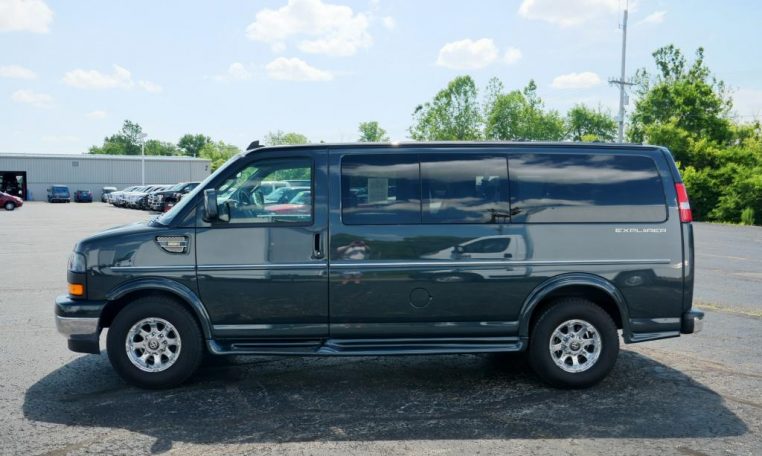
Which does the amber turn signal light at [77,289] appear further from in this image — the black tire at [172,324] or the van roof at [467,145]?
the van roof at [467,145]

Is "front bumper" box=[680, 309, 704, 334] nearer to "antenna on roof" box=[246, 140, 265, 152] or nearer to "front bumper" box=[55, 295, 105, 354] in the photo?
"antenna on roof" box=[246, 140, 265, 152]

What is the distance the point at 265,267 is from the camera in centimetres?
544

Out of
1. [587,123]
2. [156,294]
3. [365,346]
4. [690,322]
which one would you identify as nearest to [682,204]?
[690,322]

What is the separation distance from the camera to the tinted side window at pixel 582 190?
565cm

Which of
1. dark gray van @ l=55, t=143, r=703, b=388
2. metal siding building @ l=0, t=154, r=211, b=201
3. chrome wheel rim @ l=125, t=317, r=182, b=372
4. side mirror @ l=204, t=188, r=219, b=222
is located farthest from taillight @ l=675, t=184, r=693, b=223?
metal siding building @ l=0, t=154, r=211, b=201

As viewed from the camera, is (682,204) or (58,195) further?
(58,195)

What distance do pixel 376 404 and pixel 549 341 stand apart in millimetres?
1671

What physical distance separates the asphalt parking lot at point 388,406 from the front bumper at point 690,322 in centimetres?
51

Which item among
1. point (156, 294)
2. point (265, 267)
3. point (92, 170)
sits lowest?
point (156, 294)

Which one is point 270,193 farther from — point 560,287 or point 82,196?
point 82,196

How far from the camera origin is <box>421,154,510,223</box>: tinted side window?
5570 millimetres

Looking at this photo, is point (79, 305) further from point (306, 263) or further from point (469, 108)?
point (469, 108)

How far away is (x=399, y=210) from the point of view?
5.54 m

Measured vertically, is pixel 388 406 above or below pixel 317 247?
below
